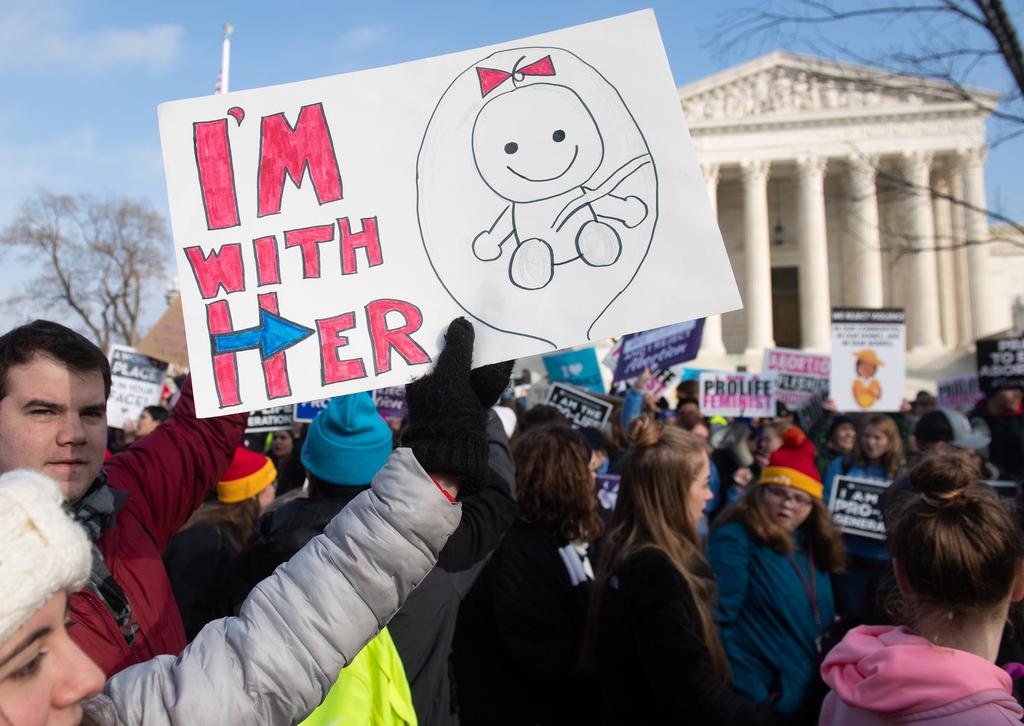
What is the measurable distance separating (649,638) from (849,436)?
18.2 feet

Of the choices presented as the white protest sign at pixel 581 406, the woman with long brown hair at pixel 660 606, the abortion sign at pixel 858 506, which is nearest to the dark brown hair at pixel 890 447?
the abortion sign at pixel 858 506

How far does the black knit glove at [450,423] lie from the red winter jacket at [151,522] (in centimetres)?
71

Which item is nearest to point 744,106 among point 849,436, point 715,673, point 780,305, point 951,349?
point 780,305

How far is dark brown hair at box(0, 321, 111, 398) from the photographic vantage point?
1.83 m

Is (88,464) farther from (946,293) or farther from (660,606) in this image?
(946,293)

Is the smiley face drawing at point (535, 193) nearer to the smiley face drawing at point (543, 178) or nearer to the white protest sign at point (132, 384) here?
the smiley face drawing at point (543, 178)

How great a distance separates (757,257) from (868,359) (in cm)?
2880

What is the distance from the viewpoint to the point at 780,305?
42.1m

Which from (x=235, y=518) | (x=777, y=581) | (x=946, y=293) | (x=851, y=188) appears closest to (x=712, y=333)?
(x=851, y=188)

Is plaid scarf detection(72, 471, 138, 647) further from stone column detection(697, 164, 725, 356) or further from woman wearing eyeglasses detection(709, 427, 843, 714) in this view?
stone column detection(697, 164, 725, 356)

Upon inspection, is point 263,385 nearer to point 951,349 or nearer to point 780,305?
point 951,349

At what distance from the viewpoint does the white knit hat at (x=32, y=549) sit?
3.01 feet

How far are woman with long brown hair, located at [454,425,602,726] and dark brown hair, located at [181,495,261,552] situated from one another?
1.07 meters

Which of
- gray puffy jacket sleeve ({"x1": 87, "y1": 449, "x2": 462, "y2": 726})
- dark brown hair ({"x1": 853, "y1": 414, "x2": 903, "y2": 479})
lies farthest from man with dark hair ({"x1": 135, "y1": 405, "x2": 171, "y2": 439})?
gray puffy jacket sleeve ({"x1": 87, "y1": 449, "x2": 462, "y2": 726})
